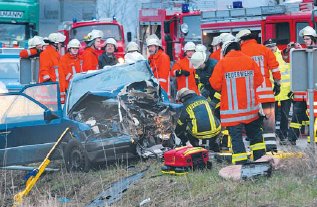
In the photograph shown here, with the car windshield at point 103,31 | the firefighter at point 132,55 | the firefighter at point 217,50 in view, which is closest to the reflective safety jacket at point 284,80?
the firefighter at point 217,50

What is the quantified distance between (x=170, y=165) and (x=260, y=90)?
6.60ft

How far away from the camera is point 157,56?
614 inches

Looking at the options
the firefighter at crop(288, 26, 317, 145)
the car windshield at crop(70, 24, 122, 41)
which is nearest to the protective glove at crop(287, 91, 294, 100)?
the firefighter at crop(288, 26, 317, 145)

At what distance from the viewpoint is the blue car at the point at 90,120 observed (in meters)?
11.8

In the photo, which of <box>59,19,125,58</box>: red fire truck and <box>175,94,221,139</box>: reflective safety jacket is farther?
<box>59,19,125,58</box>: red fire truck

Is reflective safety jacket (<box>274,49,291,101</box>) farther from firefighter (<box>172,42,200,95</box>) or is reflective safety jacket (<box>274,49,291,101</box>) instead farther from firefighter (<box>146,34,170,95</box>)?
firefighter (<box>146,34,170,95</box>)

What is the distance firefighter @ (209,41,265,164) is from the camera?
1085cm

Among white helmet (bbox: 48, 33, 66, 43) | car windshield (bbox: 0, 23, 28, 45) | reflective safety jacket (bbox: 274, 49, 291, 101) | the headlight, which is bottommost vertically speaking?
reflective safety jacket (bbox: 274, 49, 291, 101)

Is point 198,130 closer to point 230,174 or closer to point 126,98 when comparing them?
point 126,98

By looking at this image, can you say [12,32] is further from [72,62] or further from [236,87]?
[236,87]

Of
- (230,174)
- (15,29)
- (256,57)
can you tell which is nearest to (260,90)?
(256,57)

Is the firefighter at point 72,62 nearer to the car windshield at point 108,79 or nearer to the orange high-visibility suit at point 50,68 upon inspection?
the orange high-visibility suit at point 50,68

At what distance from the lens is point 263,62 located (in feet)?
39.9

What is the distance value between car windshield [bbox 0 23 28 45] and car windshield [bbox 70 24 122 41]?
520cm
